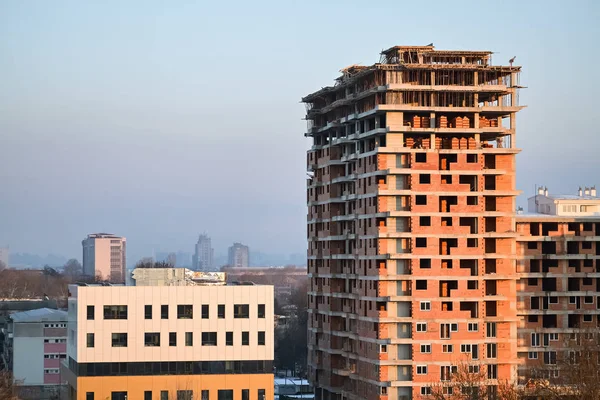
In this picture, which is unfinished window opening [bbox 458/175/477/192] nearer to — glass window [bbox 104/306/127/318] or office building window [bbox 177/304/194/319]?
office building window [bbox 177/304/194/319]

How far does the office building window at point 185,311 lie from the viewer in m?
84.6

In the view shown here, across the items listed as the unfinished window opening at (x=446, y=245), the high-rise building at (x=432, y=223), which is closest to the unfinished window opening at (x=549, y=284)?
the high-rise building at (x=432, y=223)

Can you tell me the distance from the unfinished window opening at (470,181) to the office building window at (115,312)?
25118mm

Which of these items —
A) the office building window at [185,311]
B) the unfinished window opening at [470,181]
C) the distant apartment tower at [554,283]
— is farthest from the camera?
the distant apartment tower at [554,283]

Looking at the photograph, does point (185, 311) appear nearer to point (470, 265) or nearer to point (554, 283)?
point (470, 265)

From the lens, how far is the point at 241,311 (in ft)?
279

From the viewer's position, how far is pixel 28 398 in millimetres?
129250

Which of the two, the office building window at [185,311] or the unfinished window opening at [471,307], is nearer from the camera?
the office building window at [185,311]

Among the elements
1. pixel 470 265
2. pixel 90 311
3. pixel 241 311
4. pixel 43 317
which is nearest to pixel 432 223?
pixel 470 265

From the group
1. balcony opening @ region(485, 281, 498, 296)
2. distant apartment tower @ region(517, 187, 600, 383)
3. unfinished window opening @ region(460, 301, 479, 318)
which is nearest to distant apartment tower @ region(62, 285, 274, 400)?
unfinished window opening @ region(460, 301, 479, 318)

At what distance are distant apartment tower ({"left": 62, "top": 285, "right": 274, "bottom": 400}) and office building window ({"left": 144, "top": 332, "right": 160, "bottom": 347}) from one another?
0.07m

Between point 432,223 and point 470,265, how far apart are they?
4.12 metres

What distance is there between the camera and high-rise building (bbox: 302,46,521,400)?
88188 millimetres

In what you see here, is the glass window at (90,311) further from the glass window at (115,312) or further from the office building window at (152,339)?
the office building window at (152,339)
